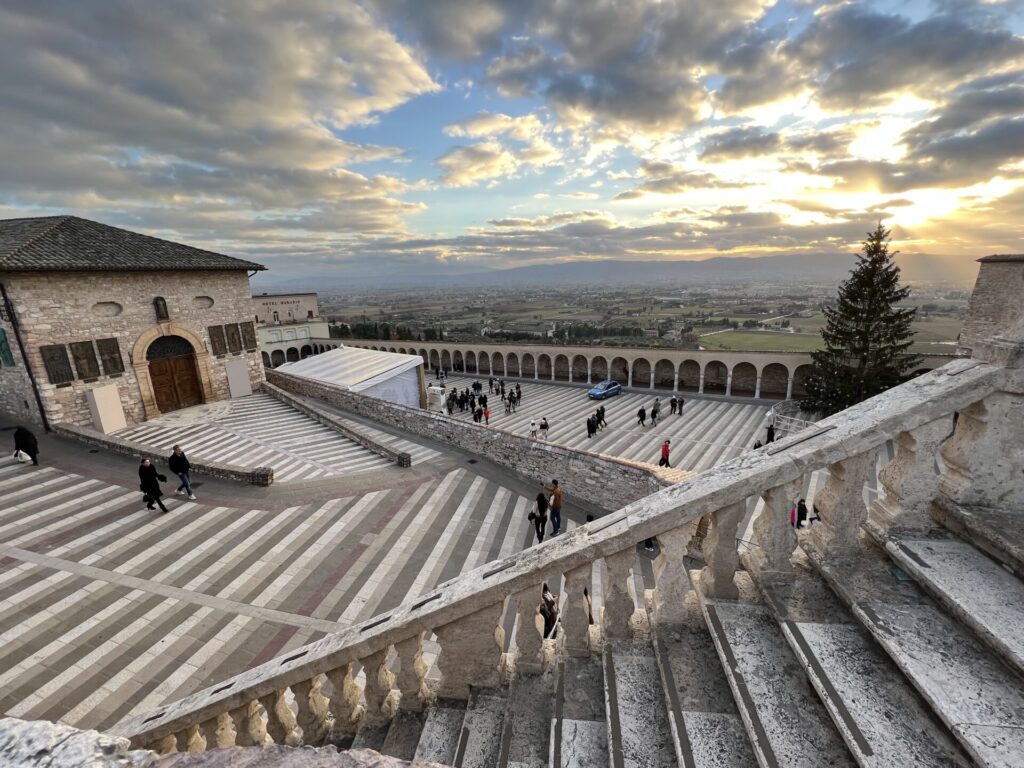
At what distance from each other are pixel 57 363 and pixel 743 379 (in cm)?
4071

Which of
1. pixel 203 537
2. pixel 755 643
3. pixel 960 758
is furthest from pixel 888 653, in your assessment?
pixel 203 537

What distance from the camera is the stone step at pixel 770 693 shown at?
1922 millimetres

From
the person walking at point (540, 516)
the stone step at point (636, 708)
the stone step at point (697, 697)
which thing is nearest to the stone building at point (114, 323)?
the person walking at point (540, 516)

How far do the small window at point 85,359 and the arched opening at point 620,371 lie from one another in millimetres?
34296

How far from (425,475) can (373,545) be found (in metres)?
3.68

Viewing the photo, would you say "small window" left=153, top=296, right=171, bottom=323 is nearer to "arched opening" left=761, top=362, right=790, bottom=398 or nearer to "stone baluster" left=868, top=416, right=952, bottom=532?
"stone baluster" left=868, top=416, right=952, bottom=532

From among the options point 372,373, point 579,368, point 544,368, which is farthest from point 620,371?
point 372,373

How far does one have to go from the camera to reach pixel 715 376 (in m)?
35.6

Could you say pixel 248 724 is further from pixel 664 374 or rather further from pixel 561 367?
pixel 561 367

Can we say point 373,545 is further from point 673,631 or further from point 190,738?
point 673,631

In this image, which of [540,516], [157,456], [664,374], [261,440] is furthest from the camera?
[664,374]

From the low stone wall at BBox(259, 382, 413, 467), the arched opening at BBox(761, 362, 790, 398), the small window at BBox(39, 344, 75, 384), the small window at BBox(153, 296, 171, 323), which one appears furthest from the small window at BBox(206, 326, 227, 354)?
the arched opening at BBox(761, 362, 790, 398)

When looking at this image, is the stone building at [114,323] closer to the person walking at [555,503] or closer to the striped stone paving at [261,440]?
the striped stone paving at [261,440]

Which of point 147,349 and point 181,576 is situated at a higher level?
point 147,349
